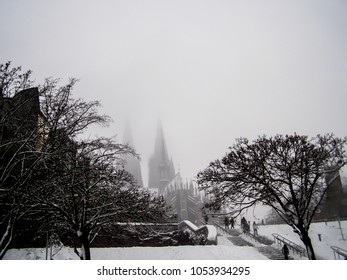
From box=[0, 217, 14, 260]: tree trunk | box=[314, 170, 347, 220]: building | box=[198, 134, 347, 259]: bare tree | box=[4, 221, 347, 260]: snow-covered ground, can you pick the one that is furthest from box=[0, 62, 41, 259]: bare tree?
box=[314, 170, 347, 220]: building

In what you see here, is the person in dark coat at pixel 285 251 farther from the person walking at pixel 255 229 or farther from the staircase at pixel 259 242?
the person walking at pixel 255 229

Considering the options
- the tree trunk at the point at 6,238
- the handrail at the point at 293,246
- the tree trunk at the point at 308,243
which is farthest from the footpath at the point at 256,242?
the tree trunk at the point at 6,238

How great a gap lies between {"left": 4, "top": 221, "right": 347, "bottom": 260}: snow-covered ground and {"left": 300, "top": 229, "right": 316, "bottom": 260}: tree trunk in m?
0.08

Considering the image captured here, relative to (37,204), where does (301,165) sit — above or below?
above

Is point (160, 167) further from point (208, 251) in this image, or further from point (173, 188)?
point (208, 251)

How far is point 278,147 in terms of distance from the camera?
3955mm

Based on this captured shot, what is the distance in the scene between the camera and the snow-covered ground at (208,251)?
3.50m

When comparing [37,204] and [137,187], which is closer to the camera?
[37,204]

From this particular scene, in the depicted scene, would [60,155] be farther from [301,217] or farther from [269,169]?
[301,217]

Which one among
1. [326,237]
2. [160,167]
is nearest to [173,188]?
[160,167]

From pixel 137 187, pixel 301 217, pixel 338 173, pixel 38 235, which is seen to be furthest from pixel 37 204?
pixel 338 173

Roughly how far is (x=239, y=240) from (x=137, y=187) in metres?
1.49
